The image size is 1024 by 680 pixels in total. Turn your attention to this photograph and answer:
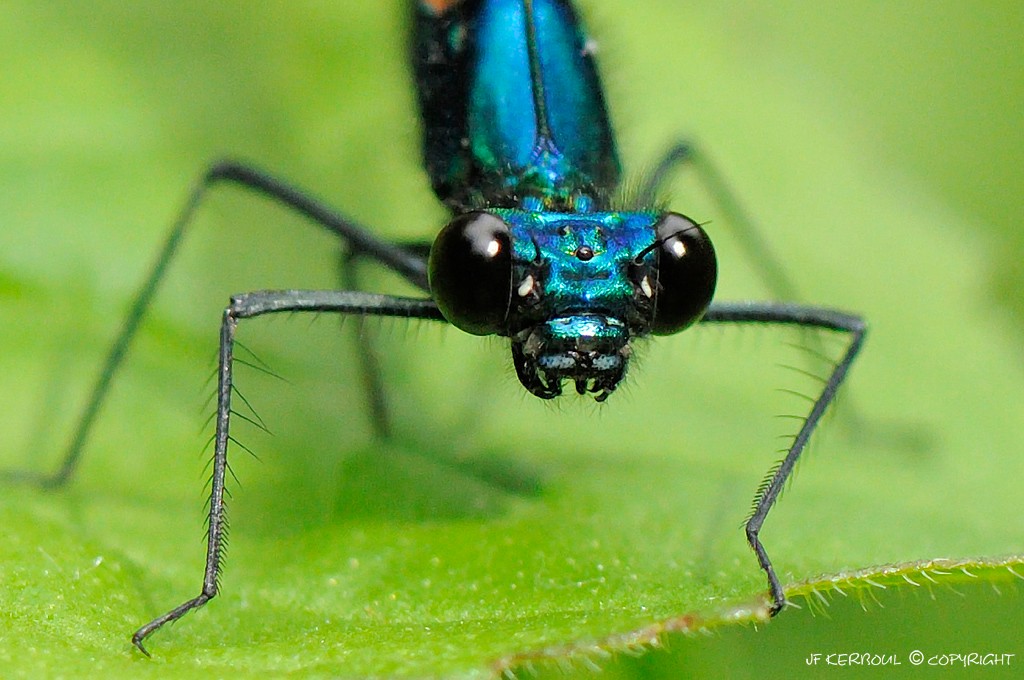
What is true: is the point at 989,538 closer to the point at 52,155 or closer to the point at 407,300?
the point at 407,300

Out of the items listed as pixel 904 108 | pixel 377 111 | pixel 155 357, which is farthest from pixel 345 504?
pixel 904 108

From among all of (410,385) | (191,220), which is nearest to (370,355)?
(410,385)

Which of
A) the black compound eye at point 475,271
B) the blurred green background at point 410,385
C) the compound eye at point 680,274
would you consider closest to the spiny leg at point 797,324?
the blurred green background at point 410,385

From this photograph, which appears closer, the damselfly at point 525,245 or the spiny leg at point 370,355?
the damselfly at point 525,245

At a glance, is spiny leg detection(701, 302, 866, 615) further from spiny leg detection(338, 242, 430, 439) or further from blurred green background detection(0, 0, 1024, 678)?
spiny leg detection(338, 242, 430, 439)

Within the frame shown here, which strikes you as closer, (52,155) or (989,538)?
(989,538)

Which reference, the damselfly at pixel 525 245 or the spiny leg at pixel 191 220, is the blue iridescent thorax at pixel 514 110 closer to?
the damselfly at pixel 525 245

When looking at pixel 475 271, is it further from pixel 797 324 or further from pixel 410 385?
pixel 410 385
